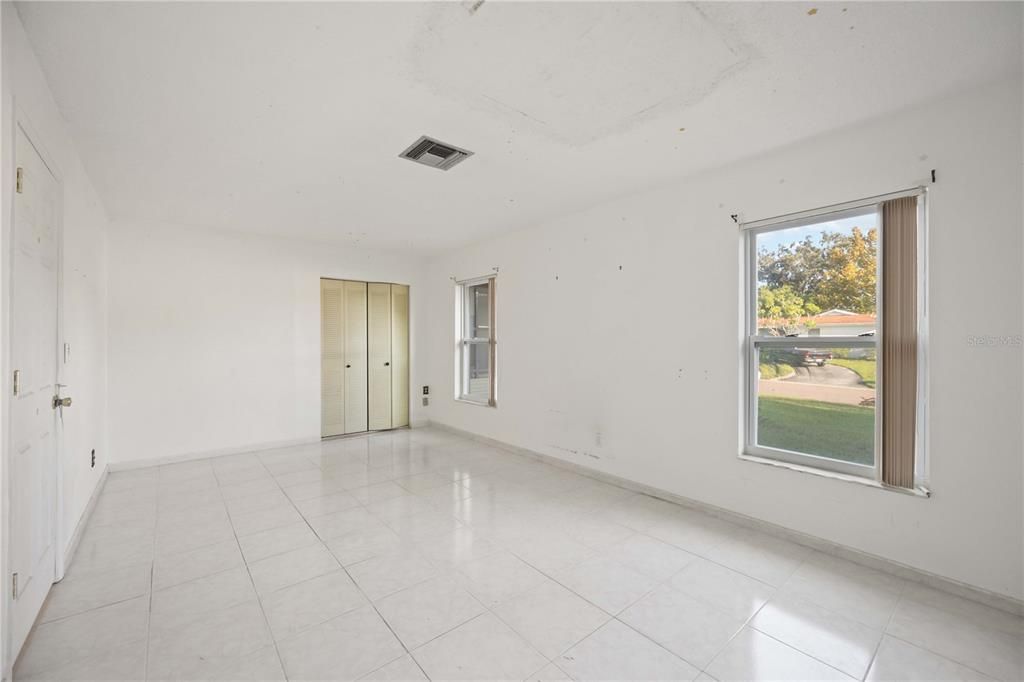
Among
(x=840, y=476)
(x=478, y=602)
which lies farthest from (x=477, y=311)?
(x=840, y=476)

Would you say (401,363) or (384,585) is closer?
(384,585)

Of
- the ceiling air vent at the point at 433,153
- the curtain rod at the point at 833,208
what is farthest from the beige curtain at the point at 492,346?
the curtain rod at the point at 833,208

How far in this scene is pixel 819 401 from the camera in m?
2.85

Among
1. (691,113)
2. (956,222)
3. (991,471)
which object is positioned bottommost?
(991,471)

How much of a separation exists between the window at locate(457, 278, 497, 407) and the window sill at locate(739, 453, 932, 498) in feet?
11.1

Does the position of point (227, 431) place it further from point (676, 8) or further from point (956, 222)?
point (956, 222)

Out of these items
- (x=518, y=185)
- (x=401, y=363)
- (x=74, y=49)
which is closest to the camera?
(x=74, y=49)

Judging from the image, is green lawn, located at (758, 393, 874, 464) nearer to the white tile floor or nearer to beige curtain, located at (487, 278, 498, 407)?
the white tile floor

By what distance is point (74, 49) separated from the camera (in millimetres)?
1911

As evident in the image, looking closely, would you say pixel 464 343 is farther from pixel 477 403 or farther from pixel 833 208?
pixel 833 208

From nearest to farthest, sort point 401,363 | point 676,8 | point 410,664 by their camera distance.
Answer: point 676,8
point 410,664
point 401,363

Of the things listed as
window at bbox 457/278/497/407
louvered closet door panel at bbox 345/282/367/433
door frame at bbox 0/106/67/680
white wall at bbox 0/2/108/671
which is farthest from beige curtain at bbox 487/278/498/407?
door frame at bbox 0/106/67/680

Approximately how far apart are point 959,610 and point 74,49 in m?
4.78

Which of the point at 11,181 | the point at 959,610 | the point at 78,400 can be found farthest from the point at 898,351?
the point at 78,400
